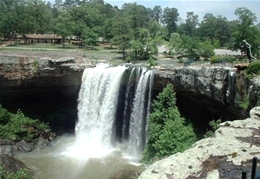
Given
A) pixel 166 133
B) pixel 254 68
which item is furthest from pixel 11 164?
pixel 254 68

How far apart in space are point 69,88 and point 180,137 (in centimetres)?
1385

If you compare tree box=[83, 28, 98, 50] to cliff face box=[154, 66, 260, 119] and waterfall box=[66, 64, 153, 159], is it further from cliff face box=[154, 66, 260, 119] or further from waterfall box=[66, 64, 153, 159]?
cliff face box=[154, 66, 260, 119]

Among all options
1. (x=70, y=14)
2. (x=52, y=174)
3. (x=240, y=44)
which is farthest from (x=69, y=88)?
(x=70, y=14)

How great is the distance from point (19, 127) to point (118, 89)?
885 cm

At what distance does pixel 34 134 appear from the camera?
24547 mm

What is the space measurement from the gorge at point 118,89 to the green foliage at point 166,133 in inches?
72.0

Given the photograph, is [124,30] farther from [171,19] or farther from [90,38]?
[171,19]

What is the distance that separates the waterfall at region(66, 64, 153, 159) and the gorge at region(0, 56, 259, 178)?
0.11 metres

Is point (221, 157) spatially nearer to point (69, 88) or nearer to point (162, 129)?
point (162, 129)

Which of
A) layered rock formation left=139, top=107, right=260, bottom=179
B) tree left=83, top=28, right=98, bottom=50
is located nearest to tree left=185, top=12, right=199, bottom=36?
tree left=83, top=28, right=98, bottom=50

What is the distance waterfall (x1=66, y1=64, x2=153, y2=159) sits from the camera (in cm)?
2236

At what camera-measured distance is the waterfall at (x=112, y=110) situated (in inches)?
880

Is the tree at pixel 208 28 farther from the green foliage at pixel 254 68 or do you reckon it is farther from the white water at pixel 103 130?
the green foliage at pixel 254 68

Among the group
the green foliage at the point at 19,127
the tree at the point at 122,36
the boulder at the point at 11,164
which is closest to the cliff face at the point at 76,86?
the green foliage at the point at 19,127
